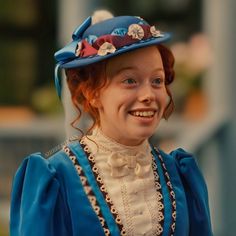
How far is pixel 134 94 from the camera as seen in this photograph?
310cm

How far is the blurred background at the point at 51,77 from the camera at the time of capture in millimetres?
6473

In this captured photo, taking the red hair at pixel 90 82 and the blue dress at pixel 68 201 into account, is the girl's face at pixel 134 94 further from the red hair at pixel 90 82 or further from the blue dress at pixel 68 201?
the blue dress at pixel 68 201

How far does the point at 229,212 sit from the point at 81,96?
331 cm

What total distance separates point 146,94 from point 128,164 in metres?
0.21

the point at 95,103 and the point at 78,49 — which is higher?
the point at 78,49

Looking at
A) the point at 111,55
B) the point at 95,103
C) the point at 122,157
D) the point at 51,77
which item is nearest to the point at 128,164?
the point at 122,157

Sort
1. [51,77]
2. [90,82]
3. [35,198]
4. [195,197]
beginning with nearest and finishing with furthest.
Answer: [35,198] → [90,82] → [195,197] → [51,77]

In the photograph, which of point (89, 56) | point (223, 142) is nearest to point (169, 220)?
point (89, 56)

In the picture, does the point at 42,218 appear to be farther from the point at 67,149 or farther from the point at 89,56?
the point at 89,56

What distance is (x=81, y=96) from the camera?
3191 mm

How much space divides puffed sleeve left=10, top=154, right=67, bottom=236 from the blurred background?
3288 mm

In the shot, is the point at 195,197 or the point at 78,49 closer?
the point at 78,49

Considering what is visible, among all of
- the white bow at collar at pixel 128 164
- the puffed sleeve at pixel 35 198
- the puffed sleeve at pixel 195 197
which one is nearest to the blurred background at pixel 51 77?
the puffed sleeve at pixel 195 197

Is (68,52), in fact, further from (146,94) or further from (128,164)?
(128,164)
